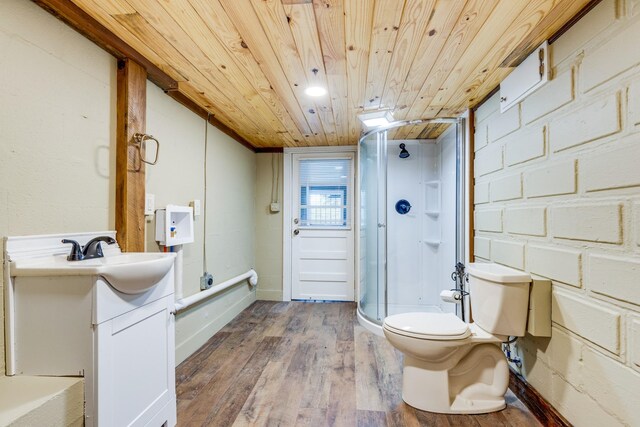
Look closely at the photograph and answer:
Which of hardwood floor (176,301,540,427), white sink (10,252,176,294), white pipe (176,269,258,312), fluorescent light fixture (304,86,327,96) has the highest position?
fluorescent light fixture (304,86,327,96)

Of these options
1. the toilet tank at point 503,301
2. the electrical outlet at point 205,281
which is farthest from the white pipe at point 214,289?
the toilet tank at point 503,301

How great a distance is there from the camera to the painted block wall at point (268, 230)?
12.8ft

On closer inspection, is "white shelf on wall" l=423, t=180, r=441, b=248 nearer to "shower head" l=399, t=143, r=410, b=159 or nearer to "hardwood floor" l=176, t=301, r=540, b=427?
"shower head" l=399, t=143, r=410, b=159

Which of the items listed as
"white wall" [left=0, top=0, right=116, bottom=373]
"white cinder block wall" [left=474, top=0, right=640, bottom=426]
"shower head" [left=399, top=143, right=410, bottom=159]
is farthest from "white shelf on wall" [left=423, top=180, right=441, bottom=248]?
"white wall" [left=0, top=0, right=116, bottom=373]

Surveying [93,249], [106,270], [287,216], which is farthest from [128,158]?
[287,216]

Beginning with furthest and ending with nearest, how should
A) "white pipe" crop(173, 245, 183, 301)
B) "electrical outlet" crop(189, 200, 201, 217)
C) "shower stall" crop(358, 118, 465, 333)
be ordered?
"shower stall" crop(358, 118, 465, 333)
"electrical outlet" crop(189, 200, 201, 217)
"white pipe" crop(173, 245, 183, 301)

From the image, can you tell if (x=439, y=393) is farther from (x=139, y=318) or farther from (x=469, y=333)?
(x=139, y=318)

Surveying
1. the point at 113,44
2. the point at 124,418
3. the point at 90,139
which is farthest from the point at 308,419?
the point at 113,44

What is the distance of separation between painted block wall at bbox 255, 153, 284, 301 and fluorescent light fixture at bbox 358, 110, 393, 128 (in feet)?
4.96

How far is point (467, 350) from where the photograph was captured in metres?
1.71

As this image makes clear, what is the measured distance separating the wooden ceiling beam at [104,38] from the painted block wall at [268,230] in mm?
1776

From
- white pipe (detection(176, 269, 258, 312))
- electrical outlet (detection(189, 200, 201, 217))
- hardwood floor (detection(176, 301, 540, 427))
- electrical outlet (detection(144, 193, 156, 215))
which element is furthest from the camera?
electrical outlet (detection(189, 200, 201, 217))

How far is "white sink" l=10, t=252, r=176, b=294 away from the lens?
3.51ft

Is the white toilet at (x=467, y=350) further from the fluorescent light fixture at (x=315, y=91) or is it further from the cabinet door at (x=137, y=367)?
the fluorescent light fixture at (x=315, y=91)
